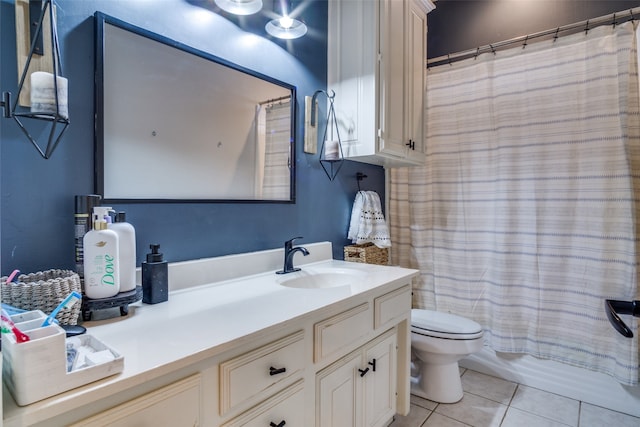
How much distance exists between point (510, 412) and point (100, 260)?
6.91 feet

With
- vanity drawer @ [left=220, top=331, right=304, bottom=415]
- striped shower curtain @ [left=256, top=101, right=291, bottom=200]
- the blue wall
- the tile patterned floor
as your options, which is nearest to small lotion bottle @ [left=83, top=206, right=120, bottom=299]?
the blue wall

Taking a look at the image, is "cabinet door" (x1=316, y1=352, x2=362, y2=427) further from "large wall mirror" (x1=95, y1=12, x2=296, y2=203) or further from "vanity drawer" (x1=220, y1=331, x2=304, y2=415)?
"large wall mirror" (x1=95, y1=12, x2=296, y2=203)

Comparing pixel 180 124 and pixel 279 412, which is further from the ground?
pixel 180 124

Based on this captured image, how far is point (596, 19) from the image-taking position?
1898 mm

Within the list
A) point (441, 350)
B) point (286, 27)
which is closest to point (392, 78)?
point (286, 27)

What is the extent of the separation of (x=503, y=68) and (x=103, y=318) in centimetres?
243

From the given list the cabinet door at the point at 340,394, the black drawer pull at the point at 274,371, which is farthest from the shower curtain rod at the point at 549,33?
the black drawer pull at the point at 274,371

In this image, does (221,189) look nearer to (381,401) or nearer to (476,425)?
(381,401)

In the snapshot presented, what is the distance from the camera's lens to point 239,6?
53.6 inches

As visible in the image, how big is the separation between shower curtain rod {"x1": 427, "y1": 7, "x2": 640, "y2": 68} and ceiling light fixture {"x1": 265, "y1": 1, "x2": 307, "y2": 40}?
1246mm

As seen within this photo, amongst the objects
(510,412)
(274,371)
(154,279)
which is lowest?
(510,412)

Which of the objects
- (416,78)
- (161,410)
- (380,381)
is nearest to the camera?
(161,410)

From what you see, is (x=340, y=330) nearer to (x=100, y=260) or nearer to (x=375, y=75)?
(x=100, y=260)

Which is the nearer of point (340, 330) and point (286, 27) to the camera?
point (340, 330)
